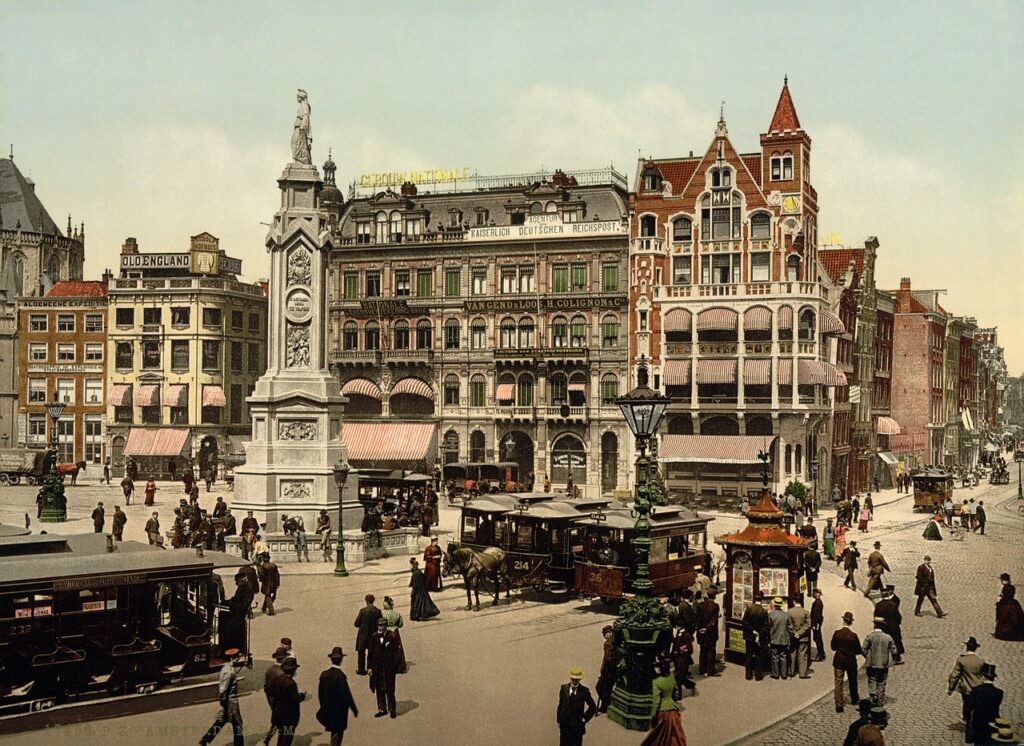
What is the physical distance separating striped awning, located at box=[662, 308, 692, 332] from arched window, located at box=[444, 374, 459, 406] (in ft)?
43.6

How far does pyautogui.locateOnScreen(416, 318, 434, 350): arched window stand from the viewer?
6400 cm

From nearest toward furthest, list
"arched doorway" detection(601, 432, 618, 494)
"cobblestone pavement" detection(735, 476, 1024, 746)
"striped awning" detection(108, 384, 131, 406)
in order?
"cobblestone pavement" detection(735, 476, 1024, 746) → "arched doorway" detection(601, 432, 618, 494) → "striped awning" detection(108, 384, 131, 406)

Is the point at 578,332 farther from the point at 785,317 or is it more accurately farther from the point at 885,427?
the point at 885,427

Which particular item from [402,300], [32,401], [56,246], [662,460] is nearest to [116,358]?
[32,401]

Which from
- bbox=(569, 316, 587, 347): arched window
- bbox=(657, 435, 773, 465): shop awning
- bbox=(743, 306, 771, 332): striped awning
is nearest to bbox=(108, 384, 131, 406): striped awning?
bbox=(569, 316, 587, 347): arched window

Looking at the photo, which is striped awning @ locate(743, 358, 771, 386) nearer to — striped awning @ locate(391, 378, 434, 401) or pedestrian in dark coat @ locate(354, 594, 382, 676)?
striped awning @ locate(391, 378, 434, 401)

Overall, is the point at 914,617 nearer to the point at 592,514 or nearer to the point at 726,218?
the point at 592,514

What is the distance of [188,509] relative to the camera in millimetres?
35344

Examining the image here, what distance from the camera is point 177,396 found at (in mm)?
68000

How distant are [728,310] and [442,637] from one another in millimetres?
36530

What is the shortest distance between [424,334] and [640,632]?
49009 mm

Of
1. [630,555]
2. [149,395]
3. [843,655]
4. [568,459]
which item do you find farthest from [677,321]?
[843,655]

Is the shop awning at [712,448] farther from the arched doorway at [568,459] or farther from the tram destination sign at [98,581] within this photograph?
the tram destination sign at [98,581]

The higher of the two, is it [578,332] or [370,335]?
[370,335]
